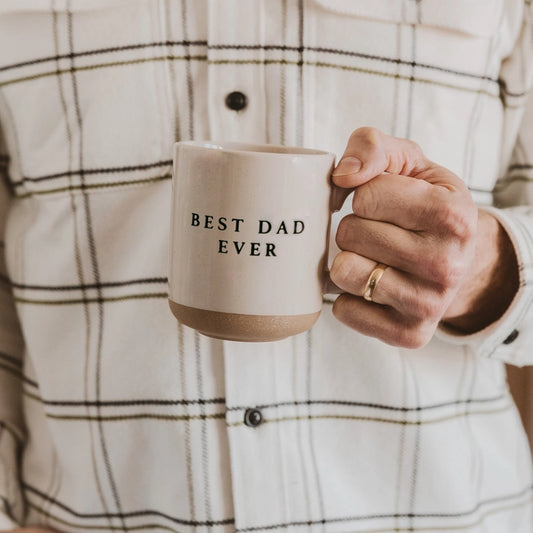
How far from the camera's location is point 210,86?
66 cm

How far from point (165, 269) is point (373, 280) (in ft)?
0.81

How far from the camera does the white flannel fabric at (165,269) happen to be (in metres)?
0.68

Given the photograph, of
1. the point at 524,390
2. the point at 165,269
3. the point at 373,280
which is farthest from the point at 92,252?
the point at 524,390

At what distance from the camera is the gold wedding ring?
1.79 ft

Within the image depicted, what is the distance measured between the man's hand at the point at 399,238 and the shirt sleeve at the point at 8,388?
1.53ft

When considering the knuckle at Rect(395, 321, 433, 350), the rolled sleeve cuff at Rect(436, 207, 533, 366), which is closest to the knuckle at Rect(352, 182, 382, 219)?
the knuckle at Rect(395, 321, 433, 350)

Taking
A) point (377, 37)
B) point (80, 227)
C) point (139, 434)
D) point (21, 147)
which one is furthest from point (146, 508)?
point (377, 37)

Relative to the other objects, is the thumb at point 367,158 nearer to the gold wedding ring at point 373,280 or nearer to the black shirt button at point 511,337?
the gold wedding ring at point 373,280

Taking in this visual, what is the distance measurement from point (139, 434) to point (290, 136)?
0.35m

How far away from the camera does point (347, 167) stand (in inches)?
20.2

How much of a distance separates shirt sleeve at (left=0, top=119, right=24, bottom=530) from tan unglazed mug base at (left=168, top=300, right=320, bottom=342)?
1.38 feet

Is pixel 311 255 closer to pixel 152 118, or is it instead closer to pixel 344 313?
pixel 344 313

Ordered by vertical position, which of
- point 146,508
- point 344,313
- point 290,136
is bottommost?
→ point 146,508

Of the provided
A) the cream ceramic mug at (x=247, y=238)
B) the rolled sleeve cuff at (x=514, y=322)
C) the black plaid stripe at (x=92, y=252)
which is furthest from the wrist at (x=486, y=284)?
the black plaid stripe at (x=92, y=252)
